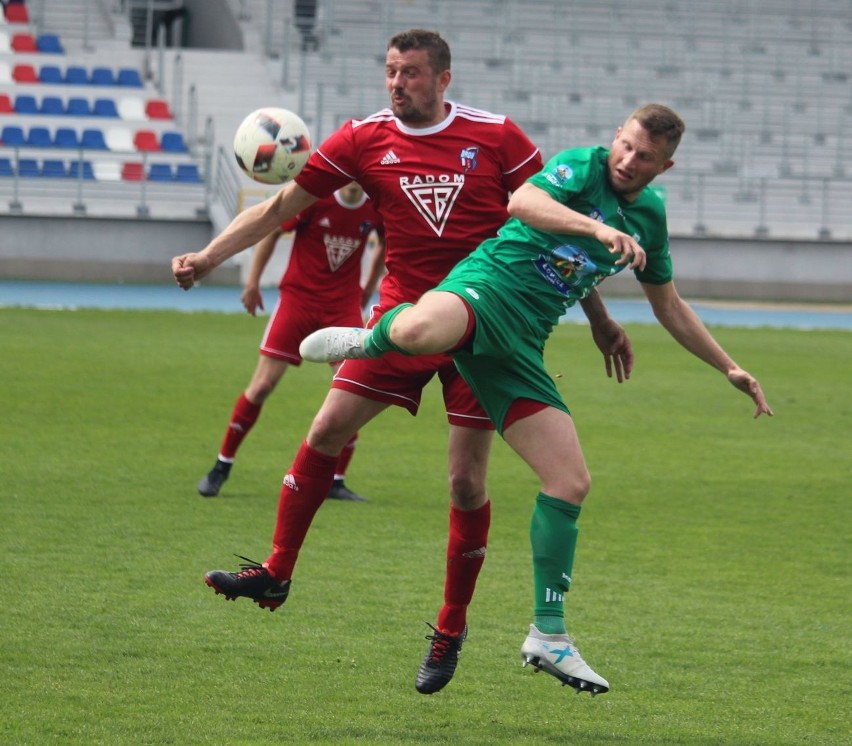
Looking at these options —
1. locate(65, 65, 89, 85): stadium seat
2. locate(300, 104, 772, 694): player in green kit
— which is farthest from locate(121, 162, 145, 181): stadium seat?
locate(300, 104, 772, 694): player in green kit

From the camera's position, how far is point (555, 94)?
1177 inches

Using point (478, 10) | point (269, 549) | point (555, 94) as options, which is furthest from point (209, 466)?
point (478, 10)

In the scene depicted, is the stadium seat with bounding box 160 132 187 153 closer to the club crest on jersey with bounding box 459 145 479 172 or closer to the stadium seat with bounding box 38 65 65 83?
the stadium seat with bounding box 38 65 65 83

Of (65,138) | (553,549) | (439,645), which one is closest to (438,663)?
(439,645)

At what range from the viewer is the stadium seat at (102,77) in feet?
93.3

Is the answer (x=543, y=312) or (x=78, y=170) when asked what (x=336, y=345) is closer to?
(x=543, y=312)

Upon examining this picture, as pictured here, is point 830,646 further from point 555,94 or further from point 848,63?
point 848,63

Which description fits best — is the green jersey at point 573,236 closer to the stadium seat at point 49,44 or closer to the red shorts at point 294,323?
the red shorts at point 294,323

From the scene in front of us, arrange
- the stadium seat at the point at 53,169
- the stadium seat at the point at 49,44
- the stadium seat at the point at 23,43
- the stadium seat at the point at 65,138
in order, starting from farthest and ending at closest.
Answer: the stadium seat at the point at 49,44 → the stadium seat at the point at 23,43 → the stadium seat at the point at 65,138 → the stadium seat at the point at 53,169

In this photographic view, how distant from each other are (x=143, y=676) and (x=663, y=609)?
2.27 metres

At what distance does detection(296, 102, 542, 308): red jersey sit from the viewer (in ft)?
16.8

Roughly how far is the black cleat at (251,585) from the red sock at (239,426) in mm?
3514

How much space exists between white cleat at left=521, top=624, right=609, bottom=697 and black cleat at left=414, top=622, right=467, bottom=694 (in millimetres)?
468

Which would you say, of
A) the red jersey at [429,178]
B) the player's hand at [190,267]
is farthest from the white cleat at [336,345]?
the player's hand at [190,267]
